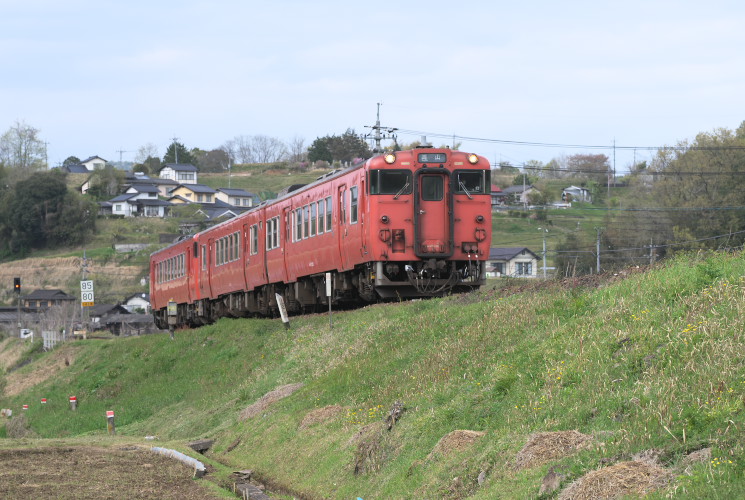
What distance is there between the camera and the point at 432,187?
22031 millimetres

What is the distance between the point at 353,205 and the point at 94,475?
9.86 m

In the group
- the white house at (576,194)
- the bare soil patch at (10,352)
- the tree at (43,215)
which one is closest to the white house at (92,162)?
the tree at (43,215)

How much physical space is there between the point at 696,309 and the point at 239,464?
7746 millimetres

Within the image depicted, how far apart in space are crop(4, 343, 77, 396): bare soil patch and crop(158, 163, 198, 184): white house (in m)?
109

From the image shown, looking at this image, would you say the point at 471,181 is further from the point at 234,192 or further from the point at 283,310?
the point at 234,192

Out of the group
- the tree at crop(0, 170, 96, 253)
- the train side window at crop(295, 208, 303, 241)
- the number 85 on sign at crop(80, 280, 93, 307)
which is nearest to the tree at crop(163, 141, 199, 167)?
the tree at crop(0, 170, 96, 253)

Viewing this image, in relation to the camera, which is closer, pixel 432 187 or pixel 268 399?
pixel 268 399

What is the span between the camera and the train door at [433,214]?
21688 millimetres

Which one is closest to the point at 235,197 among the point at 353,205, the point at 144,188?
the point at 144,188

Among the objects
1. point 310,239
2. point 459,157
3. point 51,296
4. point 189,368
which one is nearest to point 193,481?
point 459,157

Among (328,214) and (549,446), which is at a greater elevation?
(328,214)

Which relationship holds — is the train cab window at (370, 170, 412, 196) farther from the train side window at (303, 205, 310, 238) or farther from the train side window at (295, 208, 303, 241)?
the train side window at (295, 208, 303, 241)

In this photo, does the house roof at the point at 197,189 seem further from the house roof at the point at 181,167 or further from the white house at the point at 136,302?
the white house at the point at 136,302

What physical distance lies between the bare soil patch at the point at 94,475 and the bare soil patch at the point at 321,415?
6.10 feet
